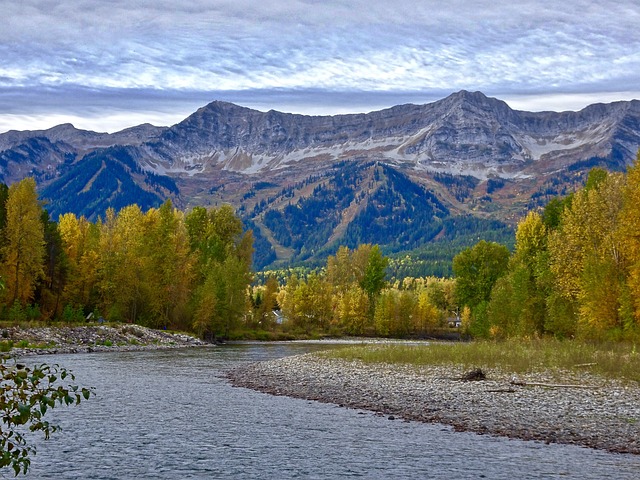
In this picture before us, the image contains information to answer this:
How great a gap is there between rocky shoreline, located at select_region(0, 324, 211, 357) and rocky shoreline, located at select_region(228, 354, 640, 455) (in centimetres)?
2594

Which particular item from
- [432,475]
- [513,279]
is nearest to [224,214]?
[513,279]

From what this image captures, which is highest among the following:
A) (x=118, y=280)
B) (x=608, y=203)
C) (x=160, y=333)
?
(x=608, y=203)

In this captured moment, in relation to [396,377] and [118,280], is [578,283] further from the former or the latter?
[118,280]

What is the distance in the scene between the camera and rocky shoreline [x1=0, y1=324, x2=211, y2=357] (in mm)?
64688

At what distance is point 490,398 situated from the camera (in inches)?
1281

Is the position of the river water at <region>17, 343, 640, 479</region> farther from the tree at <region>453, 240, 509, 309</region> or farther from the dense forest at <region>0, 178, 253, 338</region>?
the tree at <region>453, 240, 509, 309</region>

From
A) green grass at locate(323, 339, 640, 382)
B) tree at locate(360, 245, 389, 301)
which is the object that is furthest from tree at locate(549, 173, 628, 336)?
tree at locate(360, 245, 389, 301)

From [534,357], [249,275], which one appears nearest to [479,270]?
[249,275]

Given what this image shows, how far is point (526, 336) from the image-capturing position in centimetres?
7275

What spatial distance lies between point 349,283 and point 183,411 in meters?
136

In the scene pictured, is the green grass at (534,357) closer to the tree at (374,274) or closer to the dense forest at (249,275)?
the dense forest at (249,275)

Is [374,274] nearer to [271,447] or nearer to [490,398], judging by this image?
[490,398]

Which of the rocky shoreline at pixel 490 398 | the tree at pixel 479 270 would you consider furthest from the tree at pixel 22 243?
the tree at pixel 479 270

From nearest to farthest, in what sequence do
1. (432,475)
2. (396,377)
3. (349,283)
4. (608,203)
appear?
(432,475), (396,377), (608,203), (349,283)
